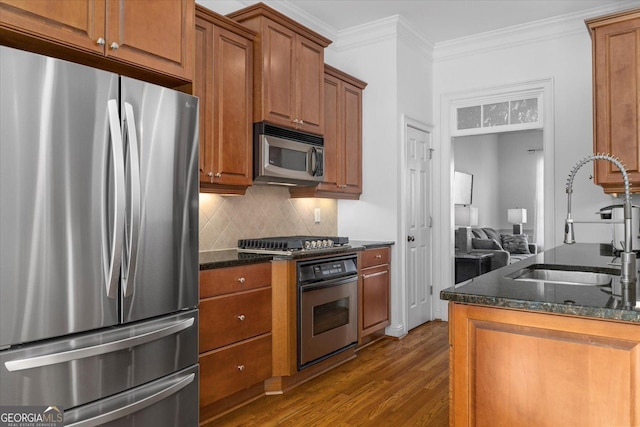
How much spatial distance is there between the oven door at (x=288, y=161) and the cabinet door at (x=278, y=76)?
16cm

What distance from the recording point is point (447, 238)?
4957 mm

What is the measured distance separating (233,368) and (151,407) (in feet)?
2.51

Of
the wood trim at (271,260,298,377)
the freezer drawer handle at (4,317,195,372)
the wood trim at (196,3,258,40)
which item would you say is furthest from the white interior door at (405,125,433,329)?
the freezer drawer handle at (4,317,195,372)

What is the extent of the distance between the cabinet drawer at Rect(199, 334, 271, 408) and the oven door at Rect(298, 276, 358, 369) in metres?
0.30

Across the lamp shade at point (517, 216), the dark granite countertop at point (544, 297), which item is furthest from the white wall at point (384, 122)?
the lamp shade at point (517, 216)

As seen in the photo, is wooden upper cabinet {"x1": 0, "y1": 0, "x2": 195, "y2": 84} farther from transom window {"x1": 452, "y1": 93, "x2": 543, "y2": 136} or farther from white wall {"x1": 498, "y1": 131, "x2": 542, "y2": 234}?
white wall {"x1": 498, "y1": 131, "x2": 542, "y2": 234}

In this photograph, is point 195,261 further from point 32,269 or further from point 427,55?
point 427,55

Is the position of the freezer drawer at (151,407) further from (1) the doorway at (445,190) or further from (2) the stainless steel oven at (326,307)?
(1) the doorway at (445,190)

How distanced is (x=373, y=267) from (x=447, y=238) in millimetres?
1380

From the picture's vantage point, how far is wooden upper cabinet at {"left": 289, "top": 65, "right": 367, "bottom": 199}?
4.03 meters

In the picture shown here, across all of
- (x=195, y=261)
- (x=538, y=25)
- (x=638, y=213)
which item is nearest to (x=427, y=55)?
(x=538, y=25)

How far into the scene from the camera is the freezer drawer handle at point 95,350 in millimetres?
1507

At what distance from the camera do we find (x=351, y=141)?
4.36m

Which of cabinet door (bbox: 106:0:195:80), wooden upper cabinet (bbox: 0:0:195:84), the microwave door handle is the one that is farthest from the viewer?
the microwave door handle
